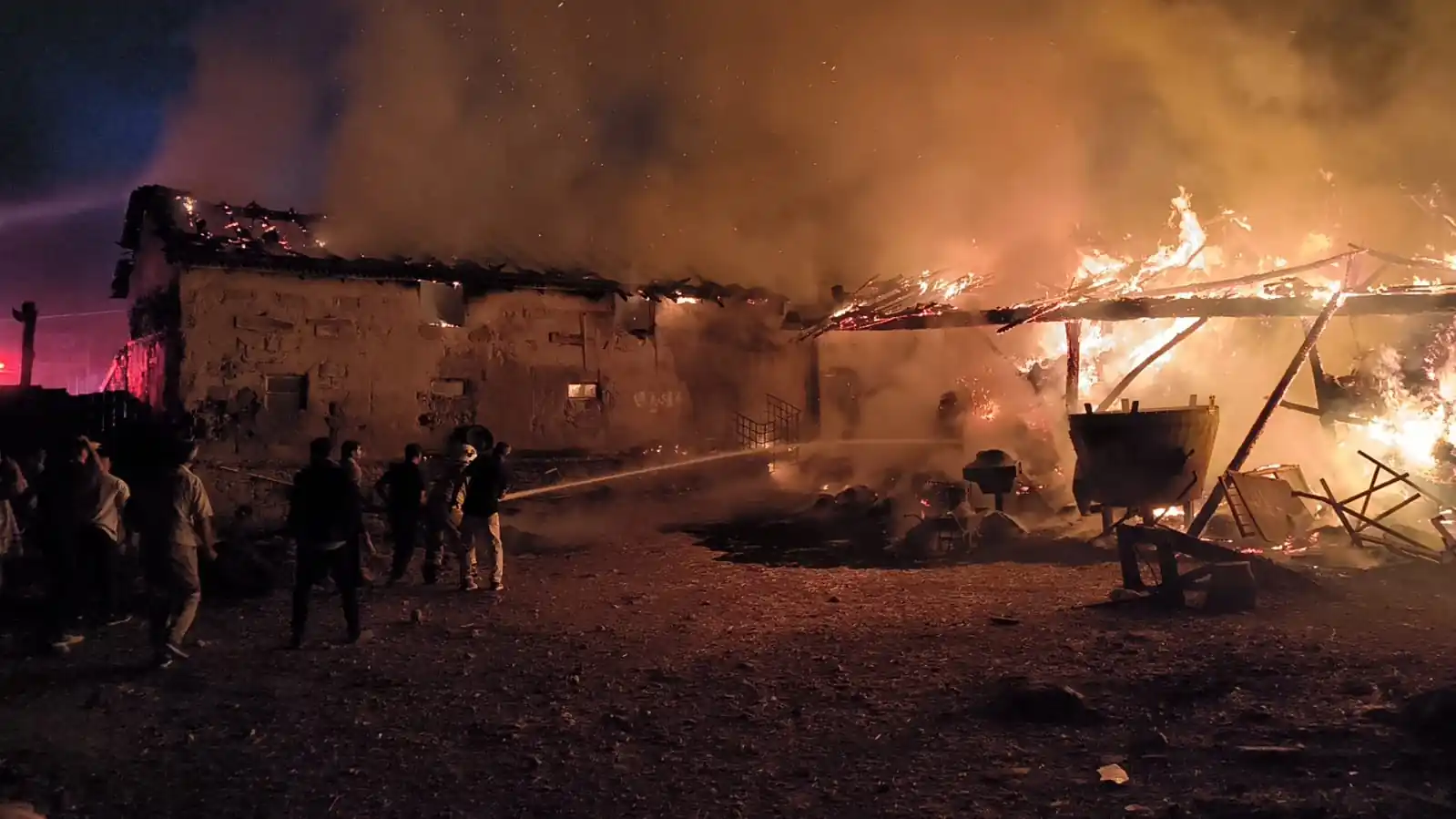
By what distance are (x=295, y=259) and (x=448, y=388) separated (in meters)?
3.12

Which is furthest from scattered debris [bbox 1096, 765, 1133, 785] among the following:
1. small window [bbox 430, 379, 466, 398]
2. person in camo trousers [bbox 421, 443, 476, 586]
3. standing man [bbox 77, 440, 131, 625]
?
small window [bbox 430, 379, 466, 398]

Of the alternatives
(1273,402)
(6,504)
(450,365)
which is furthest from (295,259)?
(1273,402)

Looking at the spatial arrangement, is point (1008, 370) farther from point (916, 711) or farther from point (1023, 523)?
point (916, 711)

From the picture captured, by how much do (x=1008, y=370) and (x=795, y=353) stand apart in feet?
14.4

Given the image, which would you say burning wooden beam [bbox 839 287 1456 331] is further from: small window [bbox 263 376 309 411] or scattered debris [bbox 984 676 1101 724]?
small window [bbox 263 376 309 411]

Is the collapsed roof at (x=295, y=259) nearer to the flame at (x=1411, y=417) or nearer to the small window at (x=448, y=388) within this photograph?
the small window at (x=448, y=388)

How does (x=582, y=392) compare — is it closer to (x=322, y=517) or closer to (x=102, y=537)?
(x=102, y=537)

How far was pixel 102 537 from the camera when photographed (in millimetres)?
7961

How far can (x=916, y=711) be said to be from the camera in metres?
5.36

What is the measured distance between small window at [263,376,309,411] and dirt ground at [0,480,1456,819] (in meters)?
5.77

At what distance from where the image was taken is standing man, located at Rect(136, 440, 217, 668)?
6676 millimetres

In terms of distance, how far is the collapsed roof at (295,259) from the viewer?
13.9m

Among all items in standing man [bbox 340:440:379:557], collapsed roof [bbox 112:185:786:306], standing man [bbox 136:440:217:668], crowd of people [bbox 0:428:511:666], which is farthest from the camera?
collapsed roof [bbox 112:185:786:306]

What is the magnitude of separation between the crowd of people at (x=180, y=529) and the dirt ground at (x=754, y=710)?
1.33ft
